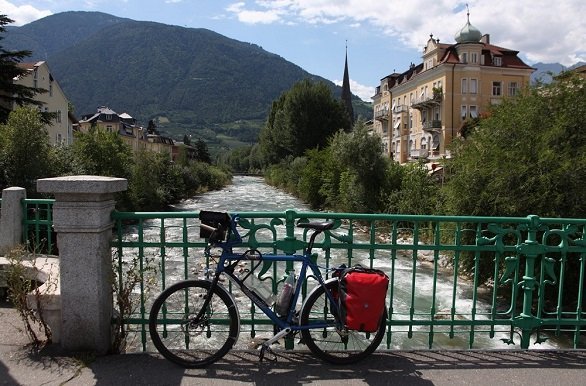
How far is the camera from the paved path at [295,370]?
160 inches

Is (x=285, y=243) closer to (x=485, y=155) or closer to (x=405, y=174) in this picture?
(x=485, y=155)

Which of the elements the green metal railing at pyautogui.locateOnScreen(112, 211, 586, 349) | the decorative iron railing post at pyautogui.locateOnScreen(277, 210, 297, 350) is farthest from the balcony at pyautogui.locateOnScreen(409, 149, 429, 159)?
the decorative iron railing post at pyautogui.locateOnScreen(277, 210, 297, 350)

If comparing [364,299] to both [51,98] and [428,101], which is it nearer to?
[428,101]

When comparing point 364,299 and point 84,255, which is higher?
point 84,255

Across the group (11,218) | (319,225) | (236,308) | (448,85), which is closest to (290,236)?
(319,225)

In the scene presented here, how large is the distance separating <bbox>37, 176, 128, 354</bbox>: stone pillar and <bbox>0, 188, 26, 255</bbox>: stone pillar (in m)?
3.14

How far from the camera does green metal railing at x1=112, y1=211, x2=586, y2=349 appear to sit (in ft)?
15.5

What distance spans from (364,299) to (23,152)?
20.1 meters

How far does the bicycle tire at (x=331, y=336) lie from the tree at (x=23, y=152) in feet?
60.2

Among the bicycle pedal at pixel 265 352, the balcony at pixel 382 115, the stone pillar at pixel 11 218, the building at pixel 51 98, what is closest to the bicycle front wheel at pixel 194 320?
the bicycle pedal at pixel 265 352

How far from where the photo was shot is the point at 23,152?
20.3m

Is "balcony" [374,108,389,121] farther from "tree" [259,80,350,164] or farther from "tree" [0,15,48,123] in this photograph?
"tree" [0,15,48,123]

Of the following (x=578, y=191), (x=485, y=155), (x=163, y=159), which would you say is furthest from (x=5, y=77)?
(x=578, y=191)

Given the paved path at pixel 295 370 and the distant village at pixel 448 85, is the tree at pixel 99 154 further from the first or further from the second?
the paved path at pixel 295 370
